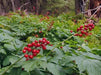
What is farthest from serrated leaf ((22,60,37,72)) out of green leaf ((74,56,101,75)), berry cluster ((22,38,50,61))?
green leaf ((74,56,101,75))

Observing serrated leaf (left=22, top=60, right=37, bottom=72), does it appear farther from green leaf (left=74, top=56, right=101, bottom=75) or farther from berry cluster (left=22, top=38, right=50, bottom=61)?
green leaf (left=74, top=56, right=101, bottom=75)

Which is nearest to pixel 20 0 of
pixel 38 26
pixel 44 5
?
pixel 44 5

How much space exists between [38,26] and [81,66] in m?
2.36

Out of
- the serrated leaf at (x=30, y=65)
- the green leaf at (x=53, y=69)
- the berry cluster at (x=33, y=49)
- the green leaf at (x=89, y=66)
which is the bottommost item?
the green leaf at (x=53, y=69)

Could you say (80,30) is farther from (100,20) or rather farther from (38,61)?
(100,20)

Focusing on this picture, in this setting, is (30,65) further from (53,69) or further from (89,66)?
(89,66)

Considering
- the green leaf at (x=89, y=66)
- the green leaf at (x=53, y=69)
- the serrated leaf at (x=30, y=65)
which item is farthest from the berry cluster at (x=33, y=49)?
the green leaf at (x=89, y=66)

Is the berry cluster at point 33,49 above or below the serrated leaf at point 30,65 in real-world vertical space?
above

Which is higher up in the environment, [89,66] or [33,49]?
[33,49]

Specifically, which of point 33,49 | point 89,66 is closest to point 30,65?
point 33,49

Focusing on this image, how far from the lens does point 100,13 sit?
6.23m

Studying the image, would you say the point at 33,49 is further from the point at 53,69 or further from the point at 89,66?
the point at 89,66

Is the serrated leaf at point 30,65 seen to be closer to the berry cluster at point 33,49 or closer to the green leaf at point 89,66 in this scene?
the berry cluster at point 33,49

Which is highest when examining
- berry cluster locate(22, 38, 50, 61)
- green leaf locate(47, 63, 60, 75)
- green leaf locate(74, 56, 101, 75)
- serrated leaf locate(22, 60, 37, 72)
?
berry cluster locate(22, 38, 50, 61)
